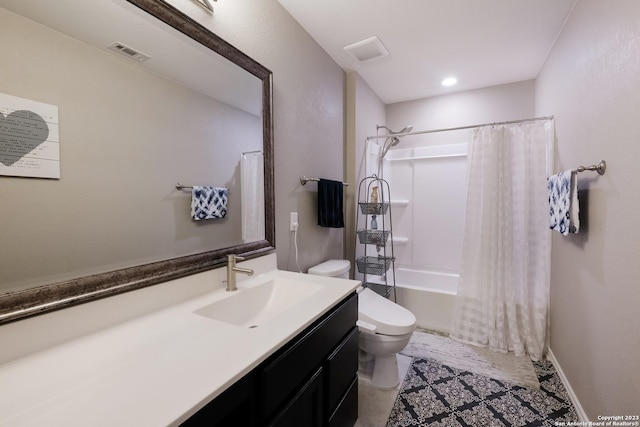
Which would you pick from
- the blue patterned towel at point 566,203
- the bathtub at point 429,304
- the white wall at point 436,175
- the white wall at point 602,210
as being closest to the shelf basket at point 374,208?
the bathtub at point 429,304

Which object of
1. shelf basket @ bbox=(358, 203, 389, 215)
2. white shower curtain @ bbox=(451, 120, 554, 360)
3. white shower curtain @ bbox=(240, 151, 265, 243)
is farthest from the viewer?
shelf basket @ bbox=(358, 203, 389, 215)

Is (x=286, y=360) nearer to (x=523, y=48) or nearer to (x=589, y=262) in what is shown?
(x=589, y=262)

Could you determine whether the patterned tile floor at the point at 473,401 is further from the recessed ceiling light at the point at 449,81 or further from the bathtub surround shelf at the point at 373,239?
the recessed ceiling light at the point at 449,81

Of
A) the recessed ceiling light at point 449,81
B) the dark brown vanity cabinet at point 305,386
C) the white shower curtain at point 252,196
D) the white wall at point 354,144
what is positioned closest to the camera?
the dark brown vanity cabinet at point 305,386

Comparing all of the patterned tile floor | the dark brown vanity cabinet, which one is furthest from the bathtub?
the dark brown vanity cabinet

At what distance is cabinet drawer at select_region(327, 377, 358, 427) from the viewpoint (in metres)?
1.17

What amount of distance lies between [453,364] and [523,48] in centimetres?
250

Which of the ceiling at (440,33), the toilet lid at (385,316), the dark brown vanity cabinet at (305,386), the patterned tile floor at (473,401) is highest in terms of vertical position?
the ceiling at (440,33)

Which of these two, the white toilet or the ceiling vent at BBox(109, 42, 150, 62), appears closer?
the ceiling vent at BBox(109, 42, 150, 62)

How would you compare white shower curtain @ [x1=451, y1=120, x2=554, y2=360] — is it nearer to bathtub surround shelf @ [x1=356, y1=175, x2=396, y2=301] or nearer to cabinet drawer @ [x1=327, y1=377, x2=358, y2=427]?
bathtub surround shelf @ [x1=356, y1=175, x2=396, y2=301]

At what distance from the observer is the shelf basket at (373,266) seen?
7.91 ft

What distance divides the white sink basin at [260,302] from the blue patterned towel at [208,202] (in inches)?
14.8

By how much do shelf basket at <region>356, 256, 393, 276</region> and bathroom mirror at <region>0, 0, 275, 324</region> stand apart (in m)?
1.33

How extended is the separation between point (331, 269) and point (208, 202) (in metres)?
1.02
